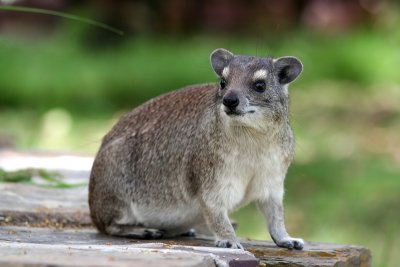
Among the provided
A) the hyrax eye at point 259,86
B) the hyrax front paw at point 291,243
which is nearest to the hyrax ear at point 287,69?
the hyrax eye at point 259,86

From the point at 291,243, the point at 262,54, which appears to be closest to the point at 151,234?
the point at 291,243

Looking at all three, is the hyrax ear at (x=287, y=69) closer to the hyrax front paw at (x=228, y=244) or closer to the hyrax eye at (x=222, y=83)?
the hyrax eye at (x=222, y=83)

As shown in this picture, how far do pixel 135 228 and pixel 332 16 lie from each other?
33.6 ft

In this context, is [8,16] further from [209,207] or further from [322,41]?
[209,207]

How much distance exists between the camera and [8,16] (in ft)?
54.1

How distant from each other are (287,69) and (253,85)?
0.38 meters

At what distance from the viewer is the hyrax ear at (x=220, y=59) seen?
6.54m

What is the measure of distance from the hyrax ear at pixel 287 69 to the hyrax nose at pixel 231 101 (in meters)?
0.60

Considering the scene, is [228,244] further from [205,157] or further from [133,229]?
[133,229]

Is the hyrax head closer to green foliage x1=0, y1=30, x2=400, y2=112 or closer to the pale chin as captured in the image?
the pale chin

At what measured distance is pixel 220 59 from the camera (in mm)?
6566

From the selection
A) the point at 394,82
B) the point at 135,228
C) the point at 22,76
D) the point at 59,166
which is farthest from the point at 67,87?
the point at 135,228

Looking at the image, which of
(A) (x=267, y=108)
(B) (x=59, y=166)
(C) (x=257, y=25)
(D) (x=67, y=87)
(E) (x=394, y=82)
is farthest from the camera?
(C) (x=257, y=25)

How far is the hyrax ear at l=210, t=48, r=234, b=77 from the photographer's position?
6.54m
